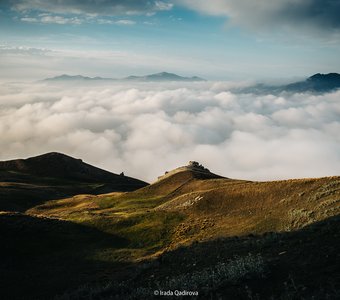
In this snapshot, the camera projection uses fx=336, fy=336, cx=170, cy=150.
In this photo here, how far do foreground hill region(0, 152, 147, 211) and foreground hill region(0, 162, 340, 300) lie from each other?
52.0m

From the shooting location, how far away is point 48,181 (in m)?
153

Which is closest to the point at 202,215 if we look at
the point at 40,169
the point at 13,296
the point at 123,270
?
the point at 123,270

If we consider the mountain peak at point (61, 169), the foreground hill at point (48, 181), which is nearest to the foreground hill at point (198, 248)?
the foreground hill at point (48, 181)

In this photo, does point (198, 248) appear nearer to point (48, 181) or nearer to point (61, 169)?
point (48, 181)

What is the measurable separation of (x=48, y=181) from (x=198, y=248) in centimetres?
13316

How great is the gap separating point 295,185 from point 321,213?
1416 cm

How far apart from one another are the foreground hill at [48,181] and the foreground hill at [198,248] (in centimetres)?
5202

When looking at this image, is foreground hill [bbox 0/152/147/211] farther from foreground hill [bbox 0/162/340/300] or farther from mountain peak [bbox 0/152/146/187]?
foreground hill [bbox 0/162/340/300]

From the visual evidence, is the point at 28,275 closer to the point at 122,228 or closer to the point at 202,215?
the point at 122,228

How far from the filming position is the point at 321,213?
36.4m

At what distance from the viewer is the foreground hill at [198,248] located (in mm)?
16984

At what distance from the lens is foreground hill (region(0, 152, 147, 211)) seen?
10830 cm

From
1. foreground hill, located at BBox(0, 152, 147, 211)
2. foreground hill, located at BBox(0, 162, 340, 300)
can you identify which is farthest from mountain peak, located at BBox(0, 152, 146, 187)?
foreground hill, located at BBox(0, 162, 340, 300)

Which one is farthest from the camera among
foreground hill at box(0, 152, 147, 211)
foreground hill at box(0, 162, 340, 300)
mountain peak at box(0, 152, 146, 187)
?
mountain peak at box(0, 152, 146, 187)
